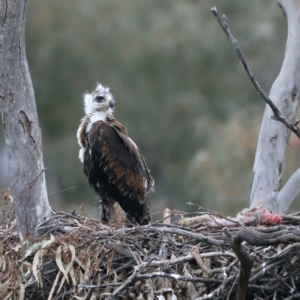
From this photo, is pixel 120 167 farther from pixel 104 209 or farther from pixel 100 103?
pixel 100 103

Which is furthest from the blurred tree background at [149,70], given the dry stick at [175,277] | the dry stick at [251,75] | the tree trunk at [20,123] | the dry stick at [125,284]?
the dry stick at [251,75]

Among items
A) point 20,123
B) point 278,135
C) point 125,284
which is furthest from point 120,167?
point 125,284

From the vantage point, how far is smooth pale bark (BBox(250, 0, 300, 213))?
17.5ft

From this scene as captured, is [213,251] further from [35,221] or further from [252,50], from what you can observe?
[252,50]

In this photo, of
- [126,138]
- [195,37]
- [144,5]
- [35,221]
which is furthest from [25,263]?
[144,5]

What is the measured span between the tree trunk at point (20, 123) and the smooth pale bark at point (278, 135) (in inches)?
68.6

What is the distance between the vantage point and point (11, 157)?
4254 mm

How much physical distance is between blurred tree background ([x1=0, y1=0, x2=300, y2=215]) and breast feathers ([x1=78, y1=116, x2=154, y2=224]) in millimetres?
8948

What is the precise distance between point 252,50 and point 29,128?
11524mm

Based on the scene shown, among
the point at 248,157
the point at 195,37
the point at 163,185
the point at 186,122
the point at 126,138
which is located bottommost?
the point at 126,138

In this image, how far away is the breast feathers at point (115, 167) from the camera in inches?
218

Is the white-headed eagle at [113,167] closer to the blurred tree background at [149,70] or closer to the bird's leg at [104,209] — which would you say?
the bird's leg at [104,209]

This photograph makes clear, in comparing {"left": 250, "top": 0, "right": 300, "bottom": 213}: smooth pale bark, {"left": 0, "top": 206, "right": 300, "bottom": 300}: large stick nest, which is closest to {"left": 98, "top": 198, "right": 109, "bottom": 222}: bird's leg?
{"left": 250, "top": 0, "right": 300, "bottom": 213}: smooth pale bark

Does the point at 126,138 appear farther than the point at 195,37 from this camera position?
No
